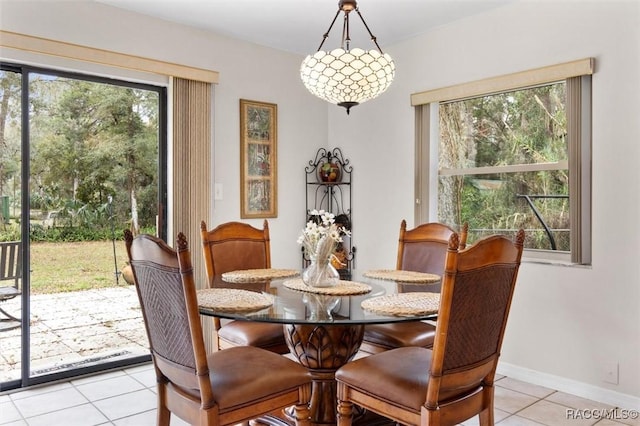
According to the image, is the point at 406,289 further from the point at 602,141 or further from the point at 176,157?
the point at 176,157

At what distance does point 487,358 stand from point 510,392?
142 centimetres

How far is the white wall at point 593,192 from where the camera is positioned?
276 centimetres

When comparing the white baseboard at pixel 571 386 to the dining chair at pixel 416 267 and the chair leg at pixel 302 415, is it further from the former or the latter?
the chair leg at pixel 302 415

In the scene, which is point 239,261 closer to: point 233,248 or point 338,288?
point 233,248

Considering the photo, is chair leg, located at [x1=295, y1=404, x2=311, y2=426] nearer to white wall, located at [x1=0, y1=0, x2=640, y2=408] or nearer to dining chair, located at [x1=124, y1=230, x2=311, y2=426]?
dining chair, located at [x1=124, y1=230, x2=311, y2=426]

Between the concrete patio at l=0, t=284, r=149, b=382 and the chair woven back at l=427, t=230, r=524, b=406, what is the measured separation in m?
2.59

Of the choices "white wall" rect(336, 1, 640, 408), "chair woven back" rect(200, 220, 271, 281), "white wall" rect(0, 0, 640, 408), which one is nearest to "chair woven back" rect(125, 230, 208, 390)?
"chair woven back" rect(200, 220, 271, 281)

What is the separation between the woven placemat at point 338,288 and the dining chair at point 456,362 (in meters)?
0.35

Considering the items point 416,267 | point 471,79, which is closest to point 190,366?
point 416,267

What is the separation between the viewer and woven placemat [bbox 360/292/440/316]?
1.85m

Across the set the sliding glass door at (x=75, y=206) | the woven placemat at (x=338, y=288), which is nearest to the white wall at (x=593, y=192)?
the woven placemat at (x=338, y=288)

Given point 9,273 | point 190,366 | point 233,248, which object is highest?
point 233,248

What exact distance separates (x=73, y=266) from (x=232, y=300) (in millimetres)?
1811

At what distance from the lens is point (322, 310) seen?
1.91 metres
